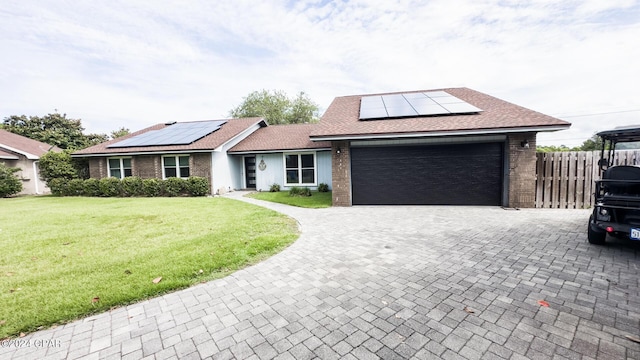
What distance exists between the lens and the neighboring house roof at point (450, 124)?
8.30 metres

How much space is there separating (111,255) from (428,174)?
31.2 ft

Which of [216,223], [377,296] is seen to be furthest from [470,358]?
[216,223]

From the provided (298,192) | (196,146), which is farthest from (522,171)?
(196,146)

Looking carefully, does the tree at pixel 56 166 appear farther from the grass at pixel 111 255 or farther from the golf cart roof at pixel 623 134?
the golf cart roof at pixel 623 134

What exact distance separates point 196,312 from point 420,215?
22.3 ft

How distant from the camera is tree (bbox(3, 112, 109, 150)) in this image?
2998cm

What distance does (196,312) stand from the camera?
295 centimetres

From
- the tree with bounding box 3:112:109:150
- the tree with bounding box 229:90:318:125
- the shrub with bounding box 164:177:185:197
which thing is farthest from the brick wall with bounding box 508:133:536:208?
the tree with bounding box 3:112:109:150

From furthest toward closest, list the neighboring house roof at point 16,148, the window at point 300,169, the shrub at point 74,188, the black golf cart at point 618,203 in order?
the neighboring house roof at point 16,148
the shrub at point 74,188
the window at point 300,169
the black golf cart at point 618,203

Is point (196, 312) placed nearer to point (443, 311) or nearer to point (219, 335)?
point (219, 335)

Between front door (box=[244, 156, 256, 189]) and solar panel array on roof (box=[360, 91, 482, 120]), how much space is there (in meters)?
7.84

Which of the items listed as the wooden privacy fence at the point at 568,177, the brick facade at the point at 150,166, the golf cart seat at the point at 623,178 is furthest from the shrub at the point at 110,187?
the wooden privacy fence at the point at 568,177

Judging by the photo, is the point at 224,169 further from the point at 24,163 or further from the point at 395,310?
the point at 24,163

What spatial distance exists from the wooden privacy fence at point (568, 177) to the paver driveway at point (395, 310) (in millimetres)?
4235
